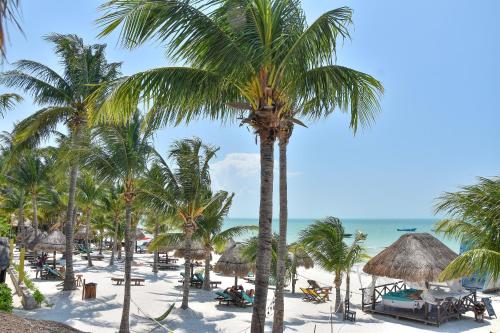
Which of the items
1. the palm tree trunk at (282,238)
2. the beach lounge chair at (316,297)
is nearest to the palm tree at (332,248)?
the beach lounge chair at (316,297)

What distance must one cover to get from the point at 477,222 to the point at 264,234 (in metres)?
3.70

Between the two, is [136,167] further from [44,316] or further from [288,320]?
[288,320]

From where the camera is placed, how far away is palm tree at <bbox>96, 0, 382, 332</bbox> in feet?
20.0

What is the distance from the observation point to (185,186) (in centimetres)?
1476

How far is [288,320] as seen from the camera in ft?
48.1

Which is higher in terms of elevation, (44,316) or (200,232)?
(200,232)

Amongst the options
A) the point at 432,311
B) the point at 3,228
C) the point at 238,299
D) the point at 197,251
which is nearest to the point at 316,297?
the point at 238,299

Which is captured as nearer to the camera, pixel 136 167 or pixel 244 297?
pixel 136 167

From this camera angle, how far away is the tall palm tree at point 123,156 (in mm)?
11824

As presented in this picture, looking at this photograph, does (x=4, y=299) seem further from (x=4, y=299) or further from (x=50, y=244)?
(x=50, y=244)

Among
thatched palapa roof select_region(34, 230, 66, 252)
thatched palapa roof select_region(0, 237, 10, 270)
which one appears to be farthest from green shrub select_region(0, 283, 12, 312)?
thatched palapa roof select_region(34, 230, 66, 252)

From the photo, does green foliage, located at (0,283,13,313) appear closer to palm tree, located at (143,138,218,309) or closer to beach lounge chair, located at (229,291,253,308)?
palm tree, located at (143,138,218,309)

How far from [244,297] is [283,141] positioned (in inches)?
336

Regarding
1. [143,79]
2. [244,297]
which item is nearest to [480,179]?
[143,79]
